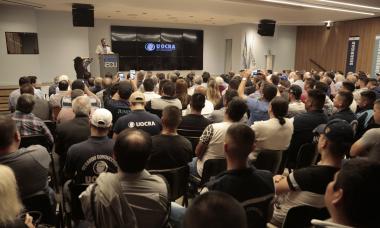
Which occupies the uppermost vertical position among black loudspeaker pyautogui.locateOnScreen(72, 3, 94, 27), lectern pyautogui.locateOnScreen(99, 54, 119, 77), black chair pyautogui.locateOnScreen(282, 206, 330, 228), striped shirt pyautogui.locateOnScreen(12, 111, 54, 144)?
black loudspeaker pyautogui.locateOnScreen(72, 3, 94, 27)

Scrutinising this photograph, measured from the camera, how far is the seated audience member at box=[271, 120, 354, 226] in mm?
1955

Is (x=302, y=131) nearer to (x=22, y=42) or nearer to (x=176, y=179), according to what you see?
(x=176, y=179)

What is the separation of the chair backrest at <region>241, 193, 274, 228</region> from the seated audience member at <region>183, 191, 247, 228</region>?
0.75m

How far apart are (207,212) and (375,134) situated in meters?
2.57

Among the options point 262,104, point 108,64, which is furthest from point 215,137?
→ point 108,64

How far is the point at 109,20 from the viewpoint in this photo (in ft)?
44.6

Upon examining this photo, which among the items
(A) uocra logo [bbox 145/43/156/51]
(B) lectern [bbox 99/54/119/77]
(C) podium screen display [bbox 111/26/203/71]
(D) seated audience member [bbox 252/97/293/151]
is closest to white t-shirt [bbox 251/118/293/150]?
(D) seated audience member [bbox 252/97/293/151]

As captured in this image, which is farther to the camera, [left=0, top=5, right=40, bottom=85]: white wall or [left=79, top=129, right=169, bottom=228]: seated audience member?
[left=0, top=5, right=40, bottom=85]: white wall

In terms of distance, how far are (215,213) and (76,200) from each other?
1635 mm

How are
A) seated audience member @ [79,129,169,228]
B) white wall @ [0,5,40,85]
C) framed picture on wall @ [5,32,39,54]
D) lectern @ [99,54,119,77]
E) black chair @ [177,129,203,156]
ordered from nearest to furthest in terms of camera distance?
1. seated audience member @ [79,129,169,228]
2. black chair @ [177,129,203,156]
3. white wall @ [0,5,40,85]
4. framed picture on wall @ [5,32,39,54]
5. lectern @ [99,54,119,77]

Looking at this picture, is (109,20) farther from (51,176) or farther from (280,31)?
(51,176)

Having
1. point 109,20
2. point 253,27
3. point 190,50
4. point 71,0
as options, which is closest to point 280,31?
point 253,27

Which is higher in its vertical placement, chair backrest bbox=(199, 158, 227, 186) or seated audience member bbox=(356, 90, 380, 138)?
seated audience member bbox=(356, 90, 380, 138)

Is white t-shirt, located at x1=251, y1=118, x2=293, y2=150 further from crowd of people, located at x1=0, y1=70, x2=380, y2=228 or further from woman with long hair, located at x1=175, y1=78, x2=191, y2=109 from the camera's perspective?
woman with long hair, located at x1=175, y1=78, x2=191, y2=109
